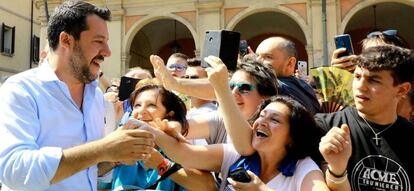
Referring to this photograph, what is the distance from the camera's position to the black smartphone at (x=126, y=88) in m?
3.88

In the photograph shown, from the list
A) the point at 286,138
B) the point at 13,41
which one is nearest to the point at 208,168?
the point at 286,138

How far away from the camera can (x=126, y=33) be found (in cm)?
1507

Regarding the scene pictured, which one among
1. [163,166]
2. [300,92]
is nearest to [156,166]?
[163,166]

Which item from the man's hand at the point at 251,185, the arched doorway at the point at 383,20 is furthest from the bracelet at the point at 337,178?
the arched doorway at the point at 383,20

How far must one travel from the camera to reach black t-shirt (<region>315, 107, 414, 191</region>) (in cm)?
222

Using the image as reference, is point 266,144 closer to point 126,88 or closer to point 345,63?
point 345,63

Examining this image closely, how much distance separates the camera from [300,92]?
10.7 ft

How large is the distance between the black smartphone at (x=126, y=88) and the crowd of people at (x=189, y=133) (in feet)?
3.78

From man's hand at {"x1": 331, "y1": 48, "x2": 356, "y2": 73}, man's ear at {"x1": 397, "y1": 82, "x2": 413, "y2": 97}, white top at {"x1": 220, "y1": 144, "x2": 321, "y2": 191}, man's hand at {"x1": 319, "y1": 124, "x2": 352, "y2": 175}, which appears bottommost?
white top at {"x1": 220, "y1": 144, "x2": 321, "y2": 191}

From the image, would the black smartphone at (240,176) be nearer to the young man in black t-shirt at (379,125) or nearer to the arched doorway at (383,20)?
the young man in black t-shirt at (379,125)

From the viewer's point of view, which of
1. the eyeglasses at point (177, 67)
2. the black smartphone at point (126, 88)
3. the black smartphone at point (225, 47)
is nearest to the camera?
the black smartphone at point (225, 47)

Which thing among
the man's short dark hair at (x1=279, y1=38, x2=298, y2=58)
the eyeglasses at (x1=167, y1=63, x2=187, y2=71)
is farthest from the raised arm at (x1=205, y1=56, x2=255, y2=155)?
the eyeglasses at (x1=167, y1=63, x2=187, y2=71)

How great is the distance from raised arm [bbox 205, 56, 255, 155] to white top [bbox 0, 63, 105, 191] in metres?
0.69

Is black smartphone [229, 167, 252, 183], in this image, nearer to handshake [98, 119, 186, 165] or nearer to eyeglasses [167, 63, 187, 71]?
handshake [98, 119, 186, 165]
